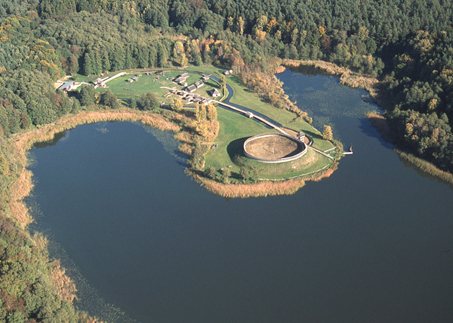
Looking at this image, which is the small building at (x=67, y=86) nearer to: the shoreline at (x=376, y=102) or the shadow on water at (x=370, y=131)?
the shoreline at (x=376, y=102)

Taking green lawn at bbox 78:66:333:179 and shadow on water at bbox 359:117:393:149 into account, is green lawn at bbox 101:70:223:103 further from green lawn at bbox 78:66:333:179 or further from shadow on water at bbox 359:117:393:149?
Answer: shadow on water at bbox 359:117:393:149

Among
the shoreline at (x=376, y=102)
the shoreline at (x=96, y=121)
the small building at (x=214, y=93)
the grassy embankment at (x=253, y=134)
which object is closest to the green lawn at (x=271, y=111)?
the grassy embankment at (x=253, y=134)

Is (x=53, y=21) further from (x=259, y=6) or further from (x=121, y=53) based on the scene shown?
(x=259, y=6)

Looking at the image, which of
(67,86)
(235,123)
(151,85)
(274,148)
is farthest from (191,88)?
(274,148)

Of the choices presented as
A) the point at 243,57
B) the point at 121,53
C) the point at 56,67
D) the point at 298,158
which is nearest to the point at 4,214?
the point at 298,158

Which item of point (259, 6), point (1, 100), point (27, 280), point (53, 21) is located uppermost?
point (259, 6)

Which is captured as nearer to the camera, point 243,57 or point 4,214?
point 4,214
